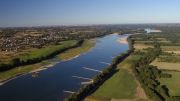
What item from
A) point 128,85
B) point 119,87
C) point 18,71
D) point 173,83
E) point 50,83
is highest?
point 18,71

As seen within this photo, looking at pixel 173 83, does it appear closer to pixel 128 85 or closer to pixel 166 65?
pixel 128 85

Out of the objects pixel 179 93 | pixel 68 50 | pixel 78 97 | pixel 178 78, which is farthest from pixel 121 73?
pixel 68 50

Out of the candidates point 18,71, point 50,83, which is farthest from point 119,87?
point 18,71

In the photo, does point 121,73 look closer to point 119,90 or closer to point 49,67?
point 119,90

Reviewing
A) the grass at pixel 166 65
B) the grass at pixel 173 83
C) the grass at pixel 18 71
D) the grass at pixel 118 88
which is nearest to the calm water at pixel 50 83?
the grass at pixel 18 71

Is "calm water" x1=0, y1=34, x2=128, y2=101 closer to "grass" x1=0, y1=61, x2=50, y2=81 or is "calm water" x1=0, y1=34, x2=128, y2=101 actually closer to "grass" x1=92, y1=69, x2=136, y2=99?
"grass" x1=0, y1=61, x2=50, y2=81

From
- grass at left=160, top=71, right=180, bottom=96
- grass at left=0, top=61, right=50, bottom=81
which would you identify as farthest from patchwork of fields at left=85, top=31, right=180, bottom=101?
grass at left=0, top=61, right=50, bottom=81
